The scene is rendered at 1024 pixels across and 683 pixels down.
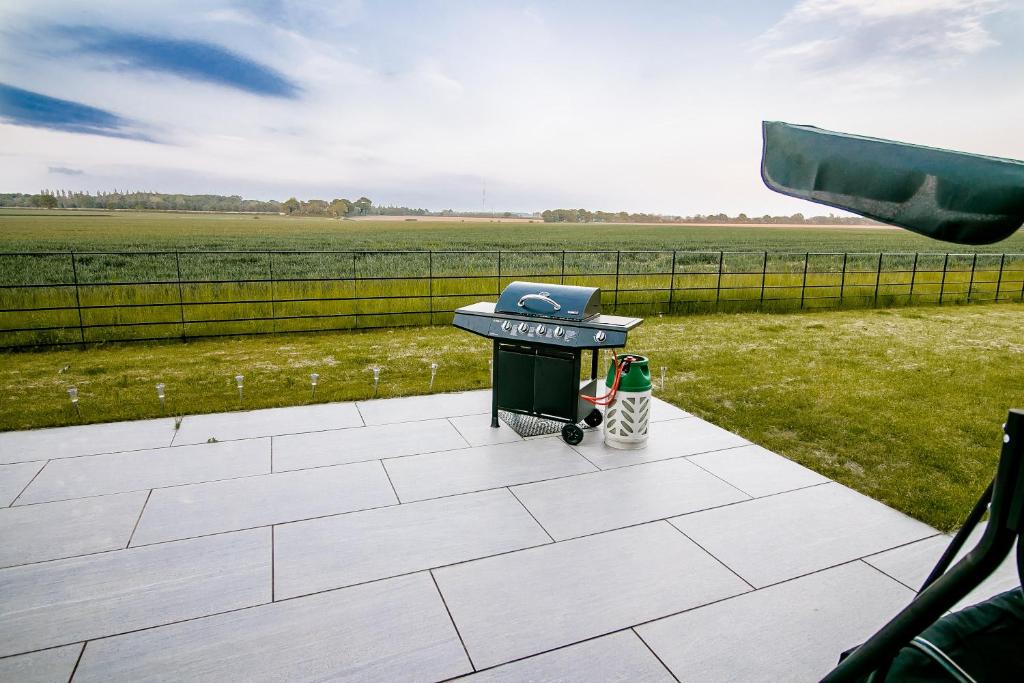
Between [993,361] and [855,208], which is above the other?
[855,208]

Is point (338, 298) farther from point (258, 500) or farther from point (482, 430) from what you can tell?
point (258, 500)

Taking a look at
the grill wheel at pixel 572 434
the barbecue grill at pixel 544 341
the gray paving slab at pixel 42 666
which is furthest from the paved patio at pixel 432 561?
the barbecue grill at pixel 544 341

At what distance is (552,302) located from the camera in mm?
4992

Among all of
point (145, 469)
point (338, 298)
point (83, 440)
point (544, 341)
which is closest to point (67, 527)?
point (145, 469)

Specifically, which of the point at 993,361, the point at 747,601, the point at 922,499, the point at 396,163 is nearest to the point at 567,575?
the point at 747,601

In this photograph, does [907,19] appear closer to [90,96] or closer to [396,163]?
[90,96]

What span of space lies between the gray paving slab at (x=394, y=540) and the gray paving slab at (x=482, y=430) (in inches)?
45.7

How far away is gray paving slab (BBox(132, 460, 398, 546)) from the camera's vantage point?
3.72 meters

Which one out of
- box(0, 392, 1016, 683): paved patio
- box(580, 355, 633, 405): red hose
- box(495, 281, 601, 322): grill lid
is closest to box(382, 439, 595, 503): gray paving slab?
box(0, 392, 1016, 683): paved patio

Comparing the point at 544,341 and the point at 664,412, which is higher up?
the point at 544,341

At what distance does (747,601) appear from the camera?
303 centimetres

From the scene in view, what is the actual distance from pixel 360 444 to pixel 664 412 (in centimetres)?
333

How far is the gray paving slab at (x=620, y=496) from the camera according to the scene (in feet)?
12.7

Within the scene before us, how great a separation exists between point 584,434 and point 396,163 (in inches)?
1943
